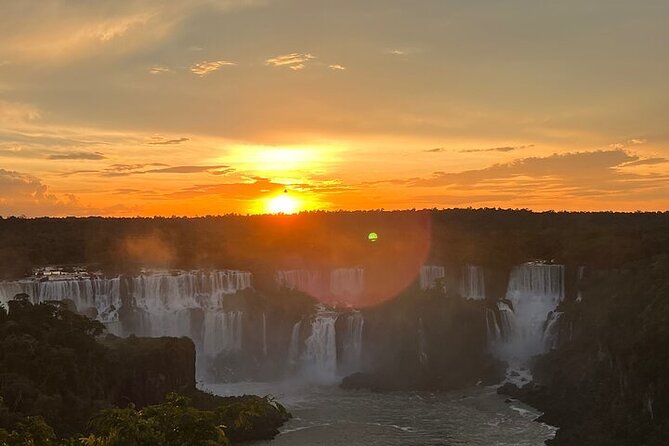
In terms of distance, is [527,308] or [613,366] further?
[527,308]

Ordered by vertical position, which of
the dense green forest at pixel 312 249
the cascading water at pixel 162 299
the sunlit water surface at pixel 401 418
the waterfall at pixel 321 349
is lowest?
the sunlit water surface at pixel 401 418

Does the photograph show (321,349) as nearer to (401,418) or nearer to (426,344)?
(426,344)

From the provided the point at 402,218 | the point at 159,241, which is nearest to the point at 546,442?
the point at 159,241

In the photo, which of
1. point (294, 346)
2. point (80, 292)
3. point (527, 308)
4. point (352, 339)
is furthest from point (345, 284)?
point (80, 292)

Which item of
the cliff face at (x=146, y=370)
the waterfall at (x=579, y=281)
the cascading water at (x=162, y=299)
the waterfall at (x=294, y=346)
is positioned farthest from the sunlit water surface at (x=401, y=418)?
the waterfall at (x=579, y=281)

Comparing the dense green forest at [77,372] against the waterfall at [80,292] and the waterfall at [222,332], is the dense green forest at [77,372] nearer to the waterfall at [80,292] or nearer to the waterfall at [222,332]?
the waterfall at [80,292]

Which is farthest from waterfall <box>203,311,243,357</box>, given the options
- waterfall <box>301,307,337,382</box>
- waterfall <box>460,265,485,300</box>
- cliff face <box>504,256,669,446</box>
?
cliff face <box>504,256,669,446</box>
